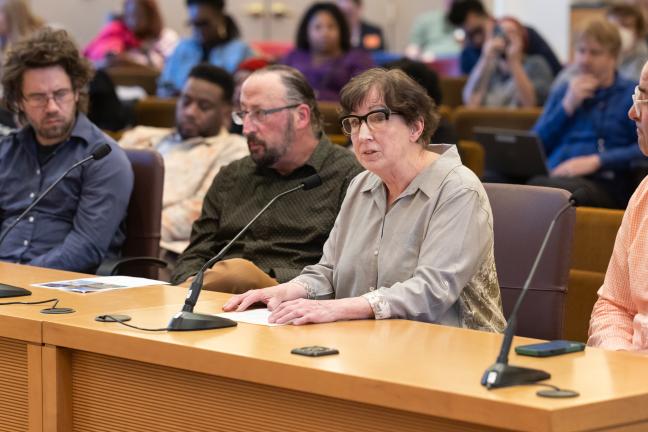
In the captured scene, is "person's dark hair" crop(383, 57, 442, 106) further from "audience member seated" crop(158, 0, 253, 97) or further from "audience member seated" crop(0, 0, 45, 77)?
"audience member seated" crop(0, 0, 45, 77)

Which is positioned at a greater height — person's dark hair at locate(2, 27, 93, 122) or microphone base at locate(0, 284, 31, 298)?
person's dark hair at locate(2, 27, 93, 122)

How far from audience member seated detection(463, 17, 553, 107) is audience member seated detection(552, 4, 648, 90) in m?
0.38

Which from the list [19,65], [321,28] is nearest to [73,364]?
[19,65]

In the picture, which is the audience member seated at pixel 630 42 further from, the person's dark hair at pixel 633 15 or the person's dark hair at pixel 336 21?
the person's dark hair at pixel 336 21

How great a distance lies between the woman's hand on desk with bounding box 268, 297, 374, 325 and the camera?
2486 mm

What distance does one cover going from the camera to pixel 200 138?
4637 millimetres

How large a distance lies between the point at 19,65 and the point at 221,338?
1.93 metres

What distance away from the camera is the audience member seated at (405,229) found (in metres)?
2.64

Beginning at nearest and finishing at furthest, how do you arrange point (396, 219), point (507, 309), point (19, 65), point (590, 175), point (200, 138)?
point (396, 219) → point (507, 309) → point (19, 65) → point (200, 138) → point (590, 175)

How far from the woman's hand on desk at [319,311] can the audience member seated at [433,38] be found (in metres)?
7.58

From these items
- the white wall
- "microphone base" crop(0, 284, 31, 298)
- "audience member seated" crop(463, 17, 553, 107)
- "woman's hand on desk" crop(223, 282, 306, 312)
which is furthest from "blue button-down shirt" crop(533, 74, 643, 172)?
the white wall

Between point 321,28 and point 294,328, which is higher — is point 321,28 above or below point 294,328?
above

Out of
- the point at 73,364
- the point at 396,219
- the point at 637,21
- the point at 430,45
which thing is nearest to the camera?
the point at 73,364

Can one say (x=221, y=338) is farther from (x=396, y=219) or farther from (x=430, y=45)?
(x=430, y=45)
